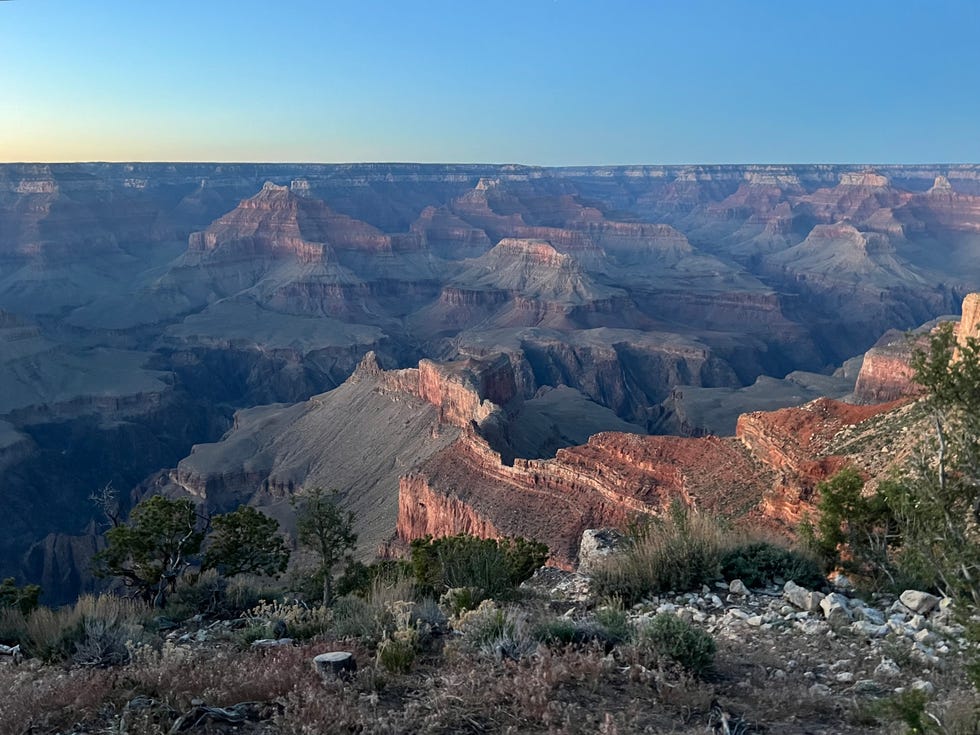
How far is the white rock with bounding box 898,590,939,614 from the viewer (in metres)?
11.7

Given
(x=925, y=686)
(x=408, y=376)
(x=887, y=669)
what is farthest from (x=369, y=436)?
(x=925, y=686)

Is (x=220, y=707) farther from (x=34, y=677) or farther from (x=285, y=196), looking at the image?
(x=285, y=196)

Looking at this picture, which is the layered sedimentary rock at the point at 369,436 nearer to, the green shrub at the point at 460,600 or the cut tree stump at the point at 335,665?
the green shrub at the point at 460,600

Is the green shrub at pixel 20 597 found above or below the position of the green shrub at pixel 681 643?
below

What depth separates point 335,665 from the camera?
9023 millimetres

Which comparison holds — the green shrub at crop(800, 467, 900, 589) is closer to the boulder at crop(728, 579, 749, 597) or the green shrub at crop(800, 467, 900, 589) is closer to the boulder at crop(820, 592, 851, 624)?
the boulder at crop(728, 579, 749, 597)

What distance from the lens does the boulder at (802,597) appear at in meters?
11.8

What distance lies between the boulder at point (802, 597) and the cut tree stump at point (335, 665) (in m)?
6.67

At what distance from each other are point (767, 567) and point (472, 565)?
5.19 meters

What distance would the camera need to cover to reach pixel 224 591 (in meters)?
16.6

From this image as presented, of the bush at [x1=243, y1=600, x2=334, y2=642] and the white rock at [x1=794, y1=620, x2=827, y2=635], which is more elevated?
the white rock at [x1=794, y1=620, x2=827, y2=635]

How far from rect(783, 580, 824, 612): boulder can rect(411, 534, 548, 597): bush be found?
4531 mm

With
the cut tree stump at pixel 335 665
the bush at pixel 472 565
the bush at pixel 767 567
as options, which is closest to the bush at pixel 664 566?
the bush at pixel 767 567

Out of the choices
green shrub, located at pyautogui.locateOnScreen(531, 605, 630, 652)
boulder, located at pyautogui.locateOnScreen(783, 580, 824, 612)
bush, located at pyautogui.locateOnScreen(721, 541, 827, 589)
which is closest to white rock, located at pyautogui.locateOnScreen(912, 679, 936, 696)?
green shrub, located at pyautogui.locateOnScreen(531, 605, 630, 652)
